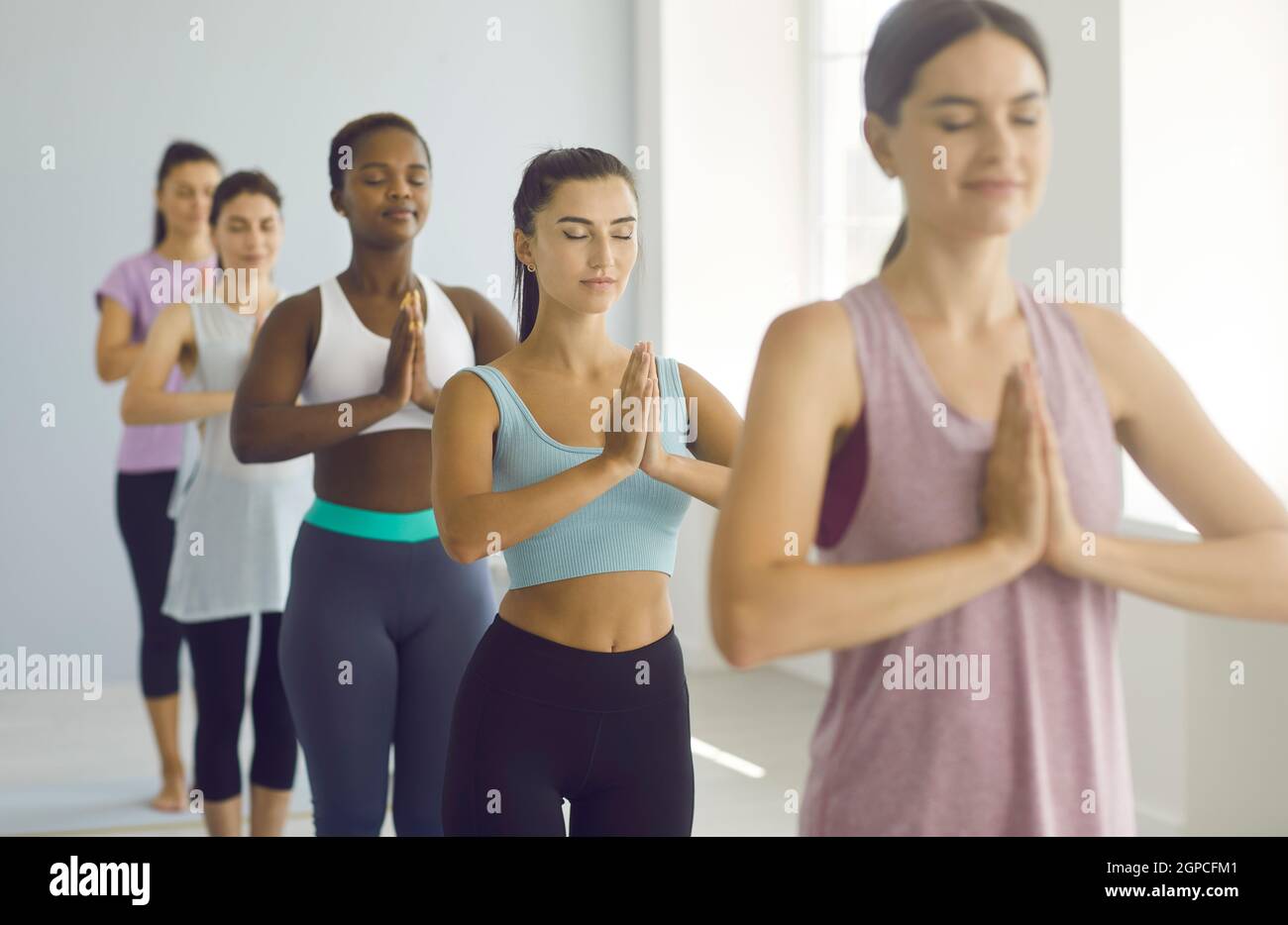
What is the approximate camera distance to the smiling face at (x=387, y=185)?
8.21ft

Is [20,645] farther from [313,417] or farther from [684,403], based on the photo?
[684,403]

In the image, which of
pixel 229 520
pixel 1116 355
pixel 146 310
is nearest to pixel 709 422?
pixel 1116 355

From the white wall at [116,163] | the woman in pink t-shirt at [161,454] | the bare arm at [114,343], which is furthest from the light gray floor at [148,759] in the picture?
the bare arm at [114,343]

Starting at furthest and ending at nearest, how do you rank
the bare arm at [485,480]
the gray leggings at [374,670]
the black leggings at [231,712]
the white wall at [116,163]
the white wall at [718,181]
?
the white wall at [718,181] < the white wall at [116,163] < the black leggings at [231,712] < the gray leggings at [374,670] < the bare arm at [485,480]

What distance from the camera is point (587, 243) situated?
6.19ft

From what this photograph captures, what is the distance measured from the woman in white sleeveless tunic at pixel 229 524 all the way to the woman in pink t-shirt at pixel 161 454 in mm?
666

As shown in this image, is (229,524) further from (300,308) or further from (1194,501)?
(1194,501)

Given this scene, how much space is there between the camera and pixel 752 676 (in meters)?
5.51

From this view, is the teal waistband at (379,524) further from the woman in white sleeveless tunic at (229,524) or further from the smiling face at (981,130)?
the smiling face at (981,130)

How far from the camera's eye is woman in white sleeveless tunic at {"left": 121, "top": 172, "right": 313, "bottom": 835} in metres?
3.19

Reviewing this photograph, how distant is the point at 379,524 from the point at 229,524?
2.93 feet

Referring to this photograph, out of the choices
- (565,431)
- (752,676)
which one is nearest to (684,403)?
(565,431)

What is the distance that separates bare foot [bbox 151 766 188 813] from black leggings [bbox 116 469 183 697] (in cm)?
22
